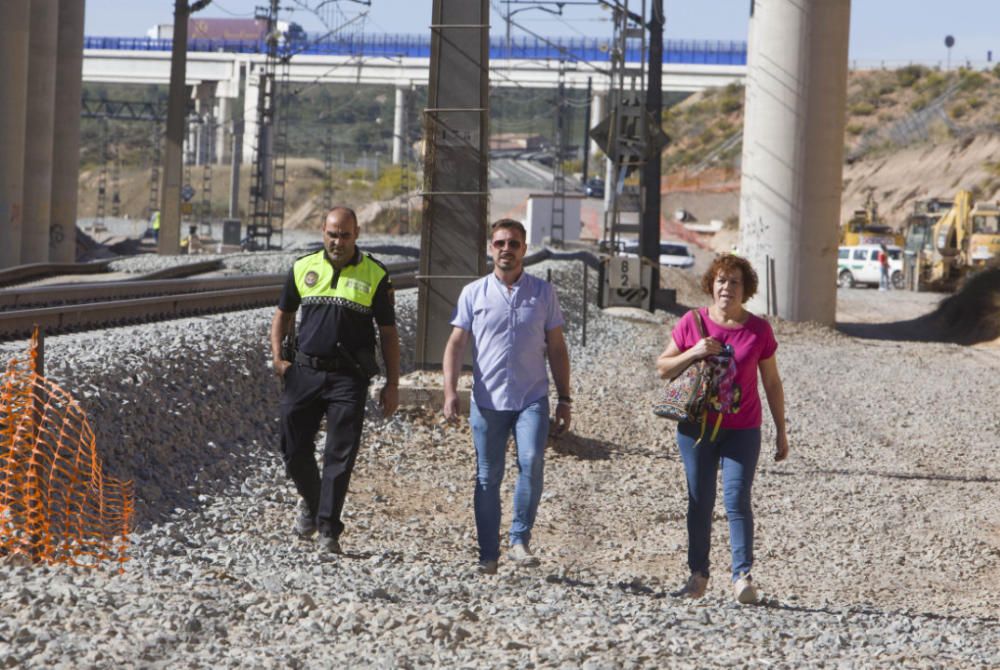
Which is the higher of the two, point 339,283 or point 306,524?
point 339,283

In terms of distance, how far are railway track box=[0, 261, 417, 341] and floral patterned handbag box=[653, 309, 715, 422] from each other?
9.82 m

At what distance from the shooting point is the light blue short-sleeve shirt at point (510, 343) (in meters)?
8.05

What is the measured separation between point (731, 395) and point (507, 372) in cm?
116

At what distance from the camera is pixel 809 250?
1198 inches

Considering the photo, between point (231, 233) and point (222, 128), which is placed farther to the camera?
point (222, 128)

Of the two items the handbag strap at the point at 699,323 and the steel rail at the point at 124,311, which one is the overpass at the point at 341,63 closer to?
the steel rail at the point at 124,311

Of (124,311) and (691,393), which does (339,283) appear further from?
(124,311)

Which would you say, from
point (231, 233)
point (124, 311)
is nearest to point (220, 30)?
point (231, 233)

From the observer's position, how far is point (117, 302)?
1952 cm

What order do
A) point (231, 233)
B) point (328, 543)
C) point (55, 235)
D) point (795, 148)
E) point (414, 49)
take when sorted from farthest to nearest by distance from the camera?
1. point (414, 49)
2. point (231, 233)
3. point (55, 235)
4. point (795, 148)
5. point (328, 543)

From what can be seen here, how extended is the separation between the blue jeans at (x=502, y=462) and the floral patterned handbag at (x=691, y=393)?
0.68m

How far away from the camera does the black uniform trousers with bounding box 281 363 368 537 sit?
27.3ft

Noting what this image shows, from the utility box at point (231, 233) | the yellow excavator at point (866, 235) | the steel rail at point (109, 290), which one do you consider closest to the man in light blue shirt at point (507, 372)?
the steel rail at point (109, 290)

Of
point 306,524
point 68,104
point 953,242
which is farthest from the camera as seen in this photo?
point 953,242
